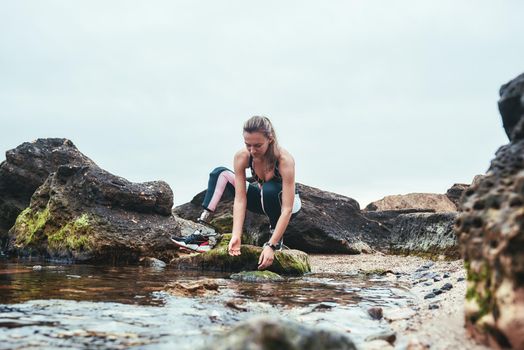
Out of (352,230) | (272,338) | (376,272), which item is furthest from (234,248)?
(352,230)

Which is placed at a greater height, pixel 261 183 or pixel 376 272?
pixel 261 183

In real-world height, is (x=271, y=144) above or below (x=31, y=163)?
below

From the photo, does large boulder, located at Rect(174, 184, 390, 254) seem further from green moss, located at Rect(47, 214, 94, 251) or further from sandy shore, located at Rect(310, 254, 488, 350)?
sandy shore, located at Rect(310, 254, 488, 350)

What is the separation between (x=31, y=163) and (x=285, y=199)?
10.6 meters

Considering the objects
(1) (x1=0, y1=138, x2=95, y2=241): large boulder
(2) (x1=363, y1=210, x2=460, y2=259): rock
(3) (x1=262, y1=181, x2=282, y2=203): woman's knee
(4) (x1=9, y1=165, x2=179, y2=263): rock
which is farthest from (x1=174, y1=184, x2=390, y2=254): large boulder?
(3) (x1=262, y1=181, x2=282, y2=203): woman's knee

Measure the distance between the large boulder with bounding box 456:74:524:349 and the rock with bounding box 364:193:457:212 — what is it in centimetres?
1663

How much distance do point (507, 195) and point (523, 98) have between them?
0.84 meters

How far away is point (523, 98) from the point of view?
9.54ft

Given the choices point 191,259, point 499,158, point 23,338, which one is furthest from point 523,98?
point 191,259

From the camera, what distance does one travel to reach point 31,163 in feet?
46.9

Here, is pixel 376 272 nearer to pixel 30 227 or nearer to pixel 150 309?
pixel 150 309

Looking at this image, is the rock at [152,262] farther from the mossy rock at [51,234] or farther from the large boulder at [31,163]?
the large boulder at [31,163]

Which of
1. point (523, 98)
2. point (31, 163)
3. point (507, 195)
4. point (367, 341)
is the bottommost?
point (367, 341)

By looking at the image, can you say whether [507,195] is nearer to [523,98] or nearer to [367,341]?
[523,98]
